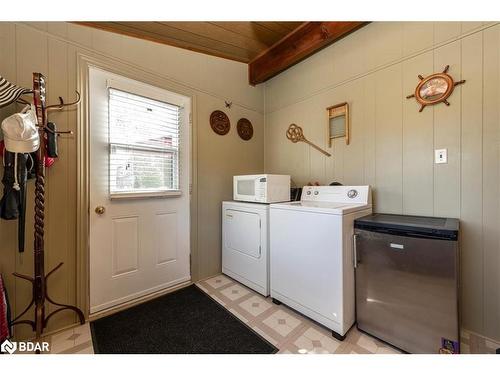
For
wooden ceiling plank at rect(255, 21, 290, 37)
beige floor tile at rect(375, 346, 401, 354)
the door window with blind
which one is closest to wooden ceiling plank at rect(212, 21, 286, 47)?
wooden ceiling plank at rect(255, 21, 290, 37)

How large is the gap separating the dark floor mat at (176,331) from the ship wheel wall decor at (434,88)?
217cm

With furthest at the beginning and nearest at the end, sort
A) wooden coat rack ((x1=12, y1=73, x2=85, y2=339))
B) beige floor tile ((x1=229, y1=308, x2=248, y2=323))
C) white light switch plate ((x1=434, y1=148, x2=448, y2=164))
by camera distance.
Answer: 1. beige floor tile ((x1=229, y1=308, x2=248, y2=323))
2. white light switch plate ((x1=434, y1=148, x2=448, y2=164))
3. wooden coat rack ((x1=12, y1=73, x2=85, y2=339))

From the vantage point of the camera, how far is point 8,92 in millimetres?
1279

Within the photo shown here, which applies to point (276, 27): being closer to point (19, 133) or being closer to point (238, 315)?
point (19, 133)

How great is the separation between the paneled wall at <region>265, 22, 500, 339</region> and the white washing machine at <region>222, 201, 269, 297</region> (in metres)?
0.88

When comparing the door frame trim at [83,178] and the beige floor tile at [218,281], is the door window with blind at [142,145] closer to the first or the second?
the door frame trim at [83,178]

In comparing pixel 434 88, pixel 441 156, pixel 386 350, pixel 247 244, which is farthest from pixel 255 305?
pixel 434 88

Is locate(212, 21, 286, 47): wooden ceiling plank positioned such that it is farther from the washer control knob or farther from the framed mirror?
the washer control knob

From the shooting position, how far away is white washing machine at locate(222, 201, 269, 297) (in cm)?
201

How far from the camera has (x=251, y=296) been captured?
2.06 m

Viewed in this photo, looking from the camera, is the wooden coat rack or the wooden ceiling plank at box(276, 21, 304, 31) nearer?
the wooden coat rack

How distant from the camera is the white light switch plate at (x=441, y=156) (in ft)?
5.20

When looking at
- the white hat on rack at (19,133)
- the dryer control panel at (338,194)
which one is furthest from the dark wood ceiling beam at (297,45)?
the white hat on rack at (19,133)

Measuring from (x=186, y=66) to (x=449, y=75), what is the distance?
91.5 inches
